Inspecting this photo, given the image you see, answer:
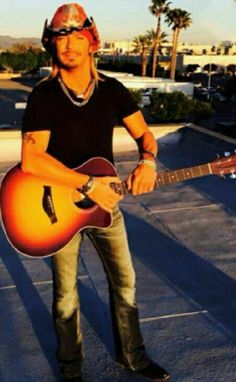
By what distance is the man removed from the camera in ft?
8.55

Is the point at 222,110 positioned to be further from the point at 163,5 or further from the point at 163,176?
the point at 163,176

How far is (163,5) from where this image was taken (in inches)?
2368

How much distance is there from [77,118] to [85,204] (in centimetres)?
49

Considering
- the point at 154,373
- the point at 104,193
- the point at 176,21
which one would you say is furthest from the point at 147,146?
the point at 176,21

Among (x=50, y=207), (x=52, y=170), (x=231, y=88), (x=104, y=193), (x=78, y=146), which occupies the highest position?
(x=78, y=146)

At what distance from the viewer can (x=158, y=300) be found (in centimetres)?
414

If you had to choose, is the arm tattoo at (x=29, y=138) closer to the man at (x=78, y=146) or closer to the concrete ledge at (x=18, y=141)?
the man at (x=78, y=146)

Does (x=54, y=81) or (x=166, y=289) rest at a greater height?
(x=54, y=81)

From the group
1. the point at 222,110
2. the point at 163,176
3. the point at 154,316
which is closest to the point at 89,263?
the point at 154,316

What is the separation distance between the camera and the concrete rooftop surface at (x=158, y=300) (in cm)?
A: 324

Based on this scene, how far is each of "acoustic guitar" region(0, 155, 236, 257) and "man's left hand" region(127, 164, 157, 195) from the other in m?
0.05

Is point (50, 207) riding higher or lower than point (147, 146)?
lower

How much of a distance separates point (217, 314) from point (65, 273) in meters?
1.57

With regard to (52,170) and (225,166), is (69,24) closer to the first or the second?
(52,170)
